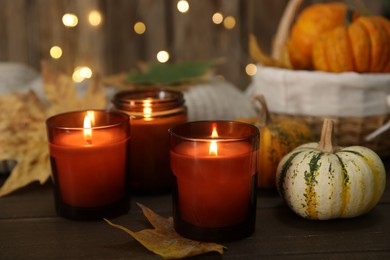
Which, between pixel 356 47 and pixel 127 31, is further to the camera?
pixel 127 31

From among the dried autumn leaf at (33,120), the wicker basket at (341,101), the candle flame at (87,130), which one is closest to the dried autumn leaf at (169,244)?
the candle flame at (87,130)

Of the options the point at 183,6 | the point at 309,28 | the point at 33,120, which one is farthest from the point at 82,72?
the point at 309,28

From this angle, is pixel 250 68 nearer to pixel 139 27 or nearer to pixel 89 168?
pixel 139 27

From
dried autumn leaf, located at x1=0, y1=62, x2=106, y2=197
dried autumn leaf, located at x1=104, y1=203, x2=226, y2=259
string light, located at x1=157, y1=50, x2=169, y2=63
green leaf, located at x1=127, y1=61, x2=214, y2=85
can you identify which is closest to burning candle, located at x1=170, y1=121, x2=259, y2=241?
dried autumn leaf, located at x1=104, y1=203, x2=226, y2=259

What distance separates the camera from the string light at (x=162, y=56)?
1.66 m

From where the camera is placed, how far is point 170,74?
1218mm

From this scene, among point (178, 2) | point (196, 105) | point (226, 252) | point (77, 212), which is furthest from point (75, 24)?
point (226, 252)

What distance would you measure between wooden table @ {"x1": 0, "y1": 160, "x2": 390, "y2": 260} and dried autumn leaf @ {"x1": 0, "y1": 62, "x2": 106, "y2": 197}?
0.08 metres

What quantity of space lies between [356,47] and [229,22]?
0.68 m

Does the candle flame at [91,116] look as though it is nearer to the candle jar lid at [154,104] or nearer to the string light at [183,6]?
the candle jar lid at [154,104]

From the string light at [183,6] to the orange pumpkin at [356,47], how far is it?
25.9 inches

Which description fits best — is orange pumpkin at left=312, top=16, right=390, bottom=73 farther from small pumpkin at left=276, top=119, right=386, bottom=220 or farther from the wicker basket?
small pumpkin at left=276, top=119, right=386, bottom=220

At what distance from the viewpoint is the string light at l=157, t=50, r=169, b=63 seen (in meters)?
1.66

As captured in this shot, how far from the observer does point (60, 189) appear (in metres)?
0.81
